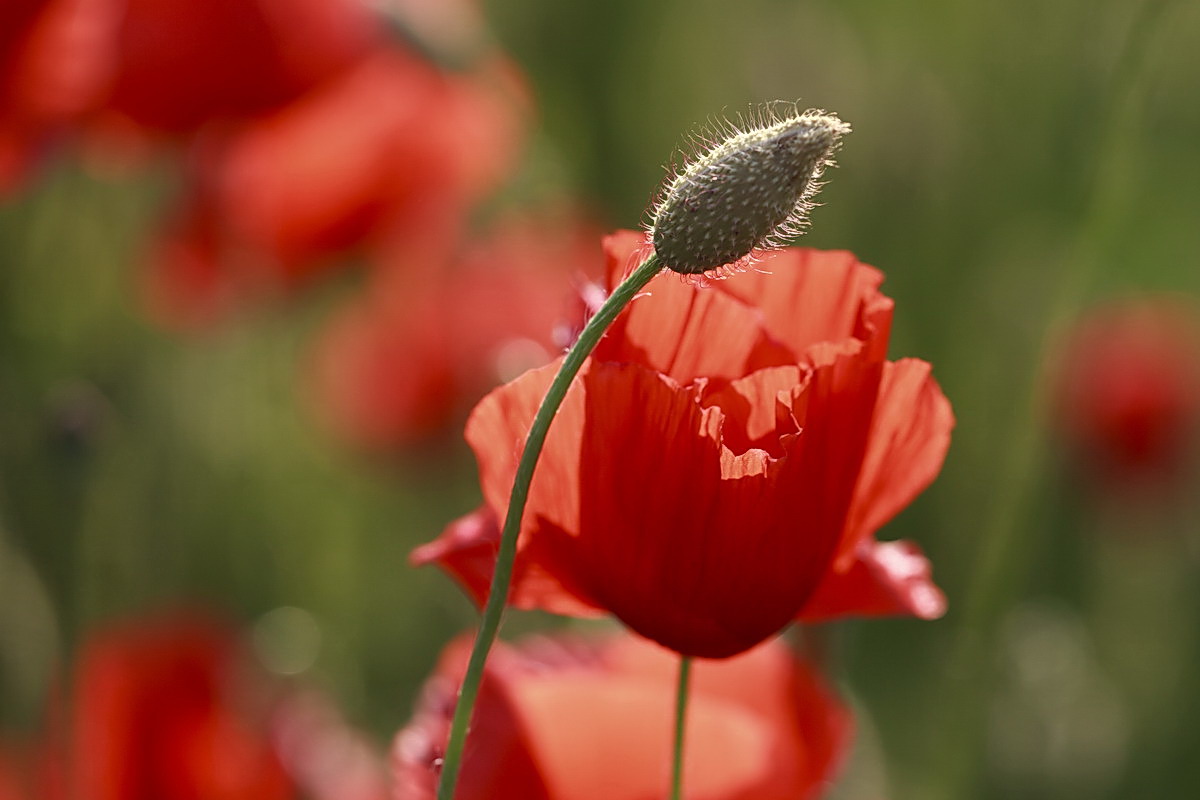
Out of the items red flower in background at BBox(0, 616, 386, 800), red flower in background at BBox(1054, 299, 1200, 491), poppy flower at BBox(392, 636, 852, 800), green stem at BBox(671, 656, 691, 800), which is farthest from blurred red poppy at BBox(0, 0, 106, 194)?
red flower in background at BBox(1054, 299, 1200, 491)

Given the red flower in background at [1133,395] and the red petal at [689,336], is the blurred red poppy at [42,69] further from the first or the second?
the red flower in background at [1133,395]

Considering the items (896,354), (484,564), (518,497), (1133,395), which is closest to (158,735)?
(484,564)

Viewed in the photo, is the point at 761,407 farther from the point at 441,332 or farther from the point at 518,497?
the point at 441,332

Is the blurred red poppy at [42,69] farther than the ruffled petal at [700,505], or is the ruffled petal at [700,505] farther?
the blurred red poppy at [42,69]

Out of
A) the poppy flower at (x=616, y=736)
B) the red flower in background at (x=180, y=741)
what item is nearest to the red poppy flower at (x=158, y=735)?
the red flower in background at (x=180, y=741)

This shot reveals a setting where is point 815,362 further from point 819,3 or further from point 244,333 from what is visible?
point 819,3

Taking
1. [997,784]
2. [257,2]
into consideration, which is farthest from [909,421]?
[997,784]

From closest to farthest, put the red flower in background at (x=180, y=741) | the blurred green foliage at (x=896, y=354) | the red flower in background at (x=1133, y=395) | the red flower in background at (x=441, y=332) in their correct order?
the red flower in background at (x=180, y=741)
the blurred green foliage at (x=896, y=354)
the red flower in background at (x=441, y=332)
the red flower in background at (x=1133, y=395)
